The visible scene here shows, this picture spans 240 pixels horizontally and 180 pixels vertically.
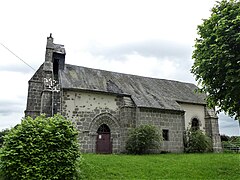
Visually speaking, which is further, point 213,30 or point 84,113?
point 84,113

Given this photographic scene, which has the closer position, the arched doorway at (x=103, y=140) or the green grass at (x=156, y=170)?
the green grass at (x=156, y=170)

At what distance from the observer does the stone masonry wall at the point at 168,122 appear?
18984 mm

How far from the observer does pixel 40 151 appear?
27.3ft

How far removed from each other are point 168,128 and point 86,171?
36.7ft

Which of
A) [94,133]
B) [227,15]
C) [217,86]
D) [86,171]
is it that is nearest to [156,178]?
[86,171]

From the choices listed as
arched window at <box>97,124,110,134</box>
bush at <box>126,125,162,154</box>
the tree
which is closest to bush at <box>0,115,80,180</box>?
the tree

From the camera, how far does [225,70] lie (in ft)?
35.3

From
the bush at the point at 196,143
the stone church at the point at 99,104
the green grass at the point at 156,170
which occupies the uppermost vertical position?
the stone church at the point at 99,104

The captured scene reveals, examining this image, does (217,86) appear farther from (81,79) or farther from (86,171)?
(81,79)

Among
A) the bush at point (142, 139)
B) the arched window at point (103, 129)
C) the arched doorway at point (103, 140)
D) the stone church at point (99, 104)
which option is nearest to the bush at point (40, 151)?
the stone church at point (99, 104)

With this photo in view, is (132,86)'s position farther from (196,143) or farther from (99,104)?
(196,143)

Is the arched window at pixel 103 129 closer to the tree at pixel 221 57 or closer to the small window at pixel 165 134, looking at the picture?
the small window at pixel 165 134

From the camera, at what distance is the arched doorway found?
18156mm

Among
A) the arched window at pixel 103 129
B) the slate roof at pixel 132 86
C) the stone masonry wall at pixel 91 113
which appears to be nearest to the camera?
the stone masonry wall at pixel 91 113
